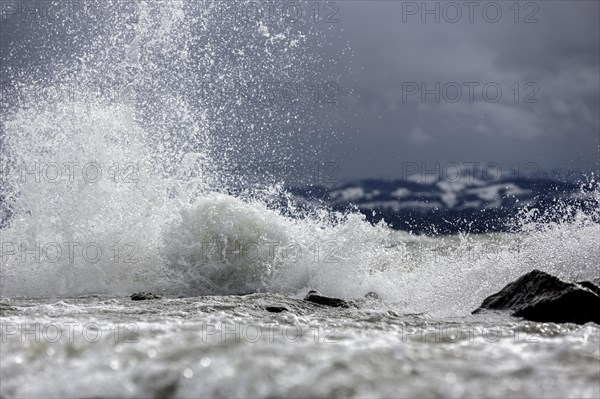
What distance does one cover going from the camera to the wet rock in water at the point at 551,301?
16.0 ft

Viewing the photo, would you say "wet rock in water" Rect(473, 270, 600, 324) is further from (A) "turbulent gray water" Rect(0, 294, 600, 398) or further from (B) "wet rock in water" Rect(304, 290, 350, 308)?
(B) "wet rock in water" Rect(304, 290, 350, 308)

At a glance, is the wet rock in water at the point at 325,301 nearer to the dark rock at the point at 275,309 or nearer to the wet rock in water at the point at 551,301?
the dark rock at the point at 275,309

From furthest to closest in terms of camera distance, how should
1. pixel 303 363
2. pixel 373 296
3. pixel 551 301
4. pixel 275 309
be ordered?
pixel 373 296, pixel 275 309, pixel 551 301, pixel 303 363

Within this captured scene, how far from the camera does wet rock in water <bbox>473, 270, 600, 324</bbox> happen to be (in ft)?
16.0

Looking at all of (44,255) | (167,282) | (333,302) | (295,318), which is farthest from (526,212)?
(44,255)

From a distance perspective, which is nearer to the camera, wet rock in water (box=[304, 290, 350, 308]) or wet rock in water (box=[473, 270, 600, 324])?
wet rock in water (box=[473, 270, 600, 324])

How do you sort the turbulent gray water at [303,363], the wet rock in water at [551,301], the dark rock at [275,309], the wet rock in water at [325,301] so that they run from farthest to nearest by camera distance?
the wet rock in water at [325,301], the dark rock at [275,309], the wet rock in water at [551,301], the turbulent gray water at [303,363]

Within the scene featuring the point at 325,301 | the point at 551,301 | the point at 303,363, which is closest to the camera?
the point at 303,363

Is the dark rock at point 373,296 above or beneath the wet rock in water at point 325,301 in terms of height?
beneath

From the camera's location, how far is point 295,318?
4.69 metres

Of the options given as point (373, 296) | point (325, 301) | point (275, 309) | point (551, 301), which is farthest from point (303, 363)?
point (373, 296)

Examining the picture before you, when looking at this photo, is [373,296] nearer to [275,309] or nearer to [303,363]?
[275,309]

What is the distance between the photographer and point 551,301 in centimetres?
504

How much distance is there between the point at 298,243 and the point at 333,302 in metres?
4.23
